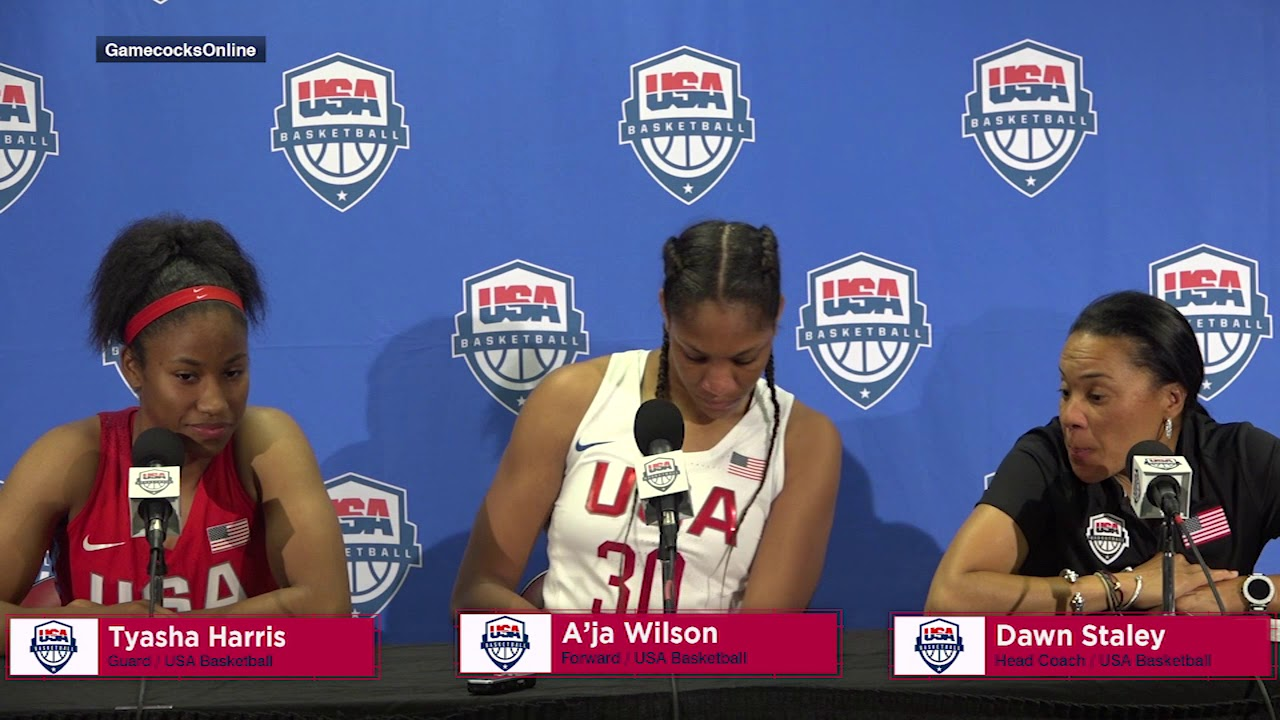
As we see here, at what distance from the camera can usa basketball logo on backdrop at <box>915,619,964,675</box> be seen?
1750 mm

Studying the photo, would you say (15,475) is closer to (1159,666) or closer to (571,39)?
(571,39)

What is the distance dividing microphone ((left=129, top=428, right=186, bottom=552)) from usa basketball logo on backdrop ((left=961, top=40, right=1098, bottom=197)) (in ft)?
6.76

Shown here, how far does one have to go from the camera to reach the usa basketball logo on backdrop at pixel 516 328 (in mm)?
3049

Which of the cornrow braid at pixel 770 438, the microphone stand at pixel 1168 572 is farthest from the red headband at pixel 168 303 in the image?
the microphone stand at pixel 1168 572

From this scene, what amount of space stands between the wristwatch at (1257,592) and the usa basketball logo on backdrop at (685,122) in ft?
4.75

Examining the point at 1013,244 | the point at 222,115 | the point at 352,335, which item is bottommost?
the point at 352,335

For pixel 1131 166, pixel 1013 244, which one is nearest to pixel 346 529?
pixel 1013 244

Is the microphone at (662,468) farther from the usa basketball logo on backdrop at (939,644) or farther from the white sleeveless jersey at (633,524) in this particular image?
the white sleeveless jersey at (633,524)

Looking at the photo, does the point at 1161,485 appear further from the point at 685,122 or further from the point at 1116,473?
the point at 685,122

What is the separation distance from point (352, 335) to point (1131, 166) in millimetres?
1917

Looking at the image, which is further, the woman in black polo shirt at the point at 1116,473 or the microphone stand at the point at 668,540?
the woman in black polo shirt at the point at 1116,473

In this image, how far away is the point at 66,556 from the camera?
2.36m

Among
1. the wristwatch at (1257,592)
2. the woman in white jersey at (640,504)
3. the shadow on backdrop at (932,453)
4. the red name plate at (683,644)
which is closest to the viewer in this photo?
the red name plate at (683,644)

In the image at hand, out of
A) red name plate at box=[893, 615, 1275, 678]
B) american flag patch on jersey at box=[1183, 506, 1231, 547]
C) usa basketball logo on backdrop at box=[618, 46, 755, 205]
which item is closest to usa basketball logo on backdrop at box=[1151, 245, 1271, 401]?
american flag patch on jersey at box=[1183, 506, 1231, 547]
